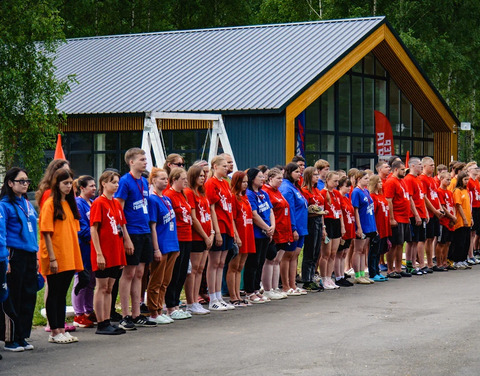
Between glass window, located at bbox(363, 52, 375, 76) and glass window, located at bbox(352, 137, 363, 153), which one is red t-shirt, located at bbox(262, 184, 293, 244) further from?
glass window, located at bbox(363, 52, 375, 76)

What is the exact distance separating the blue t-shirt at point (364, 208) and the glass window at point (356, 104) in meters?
19.3

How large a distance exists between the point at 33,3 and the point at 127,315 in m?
16.2

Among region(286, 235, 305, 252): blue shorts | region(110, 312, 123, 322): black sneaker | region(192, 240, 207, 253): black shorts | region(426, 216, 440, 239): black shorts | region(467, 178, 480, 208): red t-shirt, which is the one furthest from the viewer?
region(467, 178, 480, 208): red t-shirt

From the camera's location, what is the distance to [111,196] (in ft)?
35.0

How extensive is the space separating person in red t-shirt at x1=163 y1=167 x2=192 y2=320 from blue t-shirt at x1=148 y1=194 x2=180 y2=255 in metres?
0.28

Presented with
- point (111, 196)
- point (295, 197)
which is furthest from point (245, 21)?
point (111, 196)

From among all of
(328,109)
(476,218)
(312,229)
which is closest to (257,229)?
(312,229)

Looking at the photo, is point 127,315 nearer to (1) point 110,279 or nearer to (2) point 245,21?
(1) point 110,279

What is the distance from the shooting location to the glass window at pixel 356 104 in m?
35.0

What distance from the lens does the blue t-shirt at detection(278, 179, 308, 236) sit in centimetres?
1435

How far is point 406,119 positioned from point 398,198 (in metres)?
22.2

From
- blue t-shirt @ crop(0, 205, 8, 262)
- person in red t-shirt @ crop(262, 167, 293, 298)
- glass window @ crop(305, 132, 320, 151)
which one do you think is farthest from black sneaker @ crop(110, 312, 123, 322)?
glass window @ crop(305, 132, 320, 151)

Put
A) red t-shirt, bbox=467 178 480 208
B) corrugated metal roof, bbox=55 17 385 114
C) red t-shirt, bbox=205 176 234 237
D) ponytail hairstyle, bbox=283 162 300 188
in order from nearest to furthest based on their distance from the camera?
red t-shirt, bbox=205 176 234 237, ponytail hairstyle, bbox=283 162 300 188, red t-shirt, bbox=467 178 480 208, corrugated metal roof, bbox=55 17 385 114

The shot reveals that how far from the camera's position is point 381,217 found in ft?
53.5
